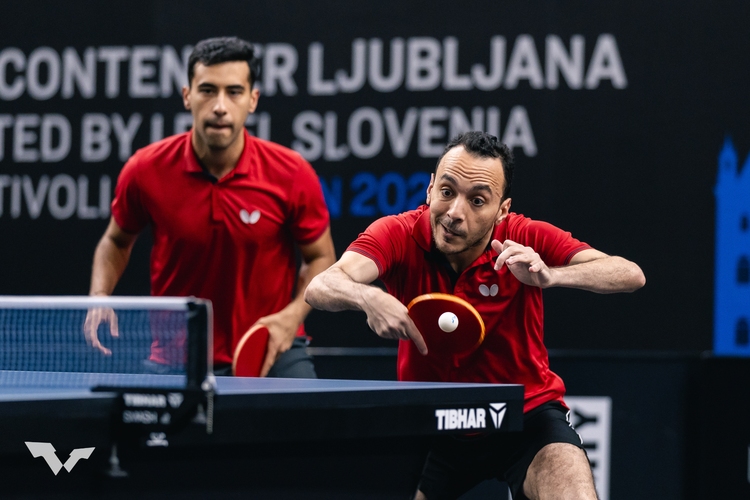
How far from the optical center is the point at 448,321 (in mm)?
3041

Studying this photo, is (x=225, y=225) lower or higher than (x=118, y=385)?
higher

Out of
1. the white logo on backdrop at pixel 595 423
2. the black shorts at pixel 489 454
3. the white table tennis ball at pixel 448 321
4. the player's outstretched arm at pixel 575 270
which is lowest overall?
the white logo on backdrop at pixel 595 423

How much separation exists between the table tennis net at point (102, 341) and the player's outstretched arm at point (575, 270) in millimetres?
972

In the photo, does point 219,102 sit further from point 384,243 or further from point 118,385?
point 118,385

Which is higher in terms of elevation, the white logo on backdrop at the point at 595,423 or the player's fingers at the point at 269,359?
the player's fingers at the point at 269,359

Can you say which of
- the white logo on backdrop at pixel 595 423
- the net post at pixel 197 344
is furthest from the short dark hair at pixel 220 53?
the net post at pixel 197 344

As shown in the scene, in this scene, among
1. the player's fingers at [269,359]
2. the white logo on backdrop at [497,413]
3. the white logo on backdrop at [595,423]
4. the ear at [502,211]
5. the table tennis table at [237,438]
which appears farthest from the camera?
the white logo on backdrop at [595,423]

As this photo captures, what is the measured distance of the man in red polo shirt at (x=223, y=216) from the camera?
4609mm

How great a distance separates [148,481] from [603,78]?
12.8 ft

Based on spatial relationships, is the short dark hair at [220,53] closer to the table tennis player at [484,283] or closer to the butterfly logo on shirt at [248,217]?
the butterfly logo on shirt at [248,217]

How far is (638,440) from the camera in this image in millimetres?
5441

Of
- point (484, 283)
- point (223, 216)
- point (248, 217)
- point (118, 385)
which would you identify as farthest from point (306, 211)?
point (118, 385)

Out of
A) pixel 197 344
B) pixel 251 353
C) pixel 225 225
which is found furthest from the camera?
pixel 225 225

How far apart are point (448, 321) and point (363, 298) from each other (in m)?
0.25
